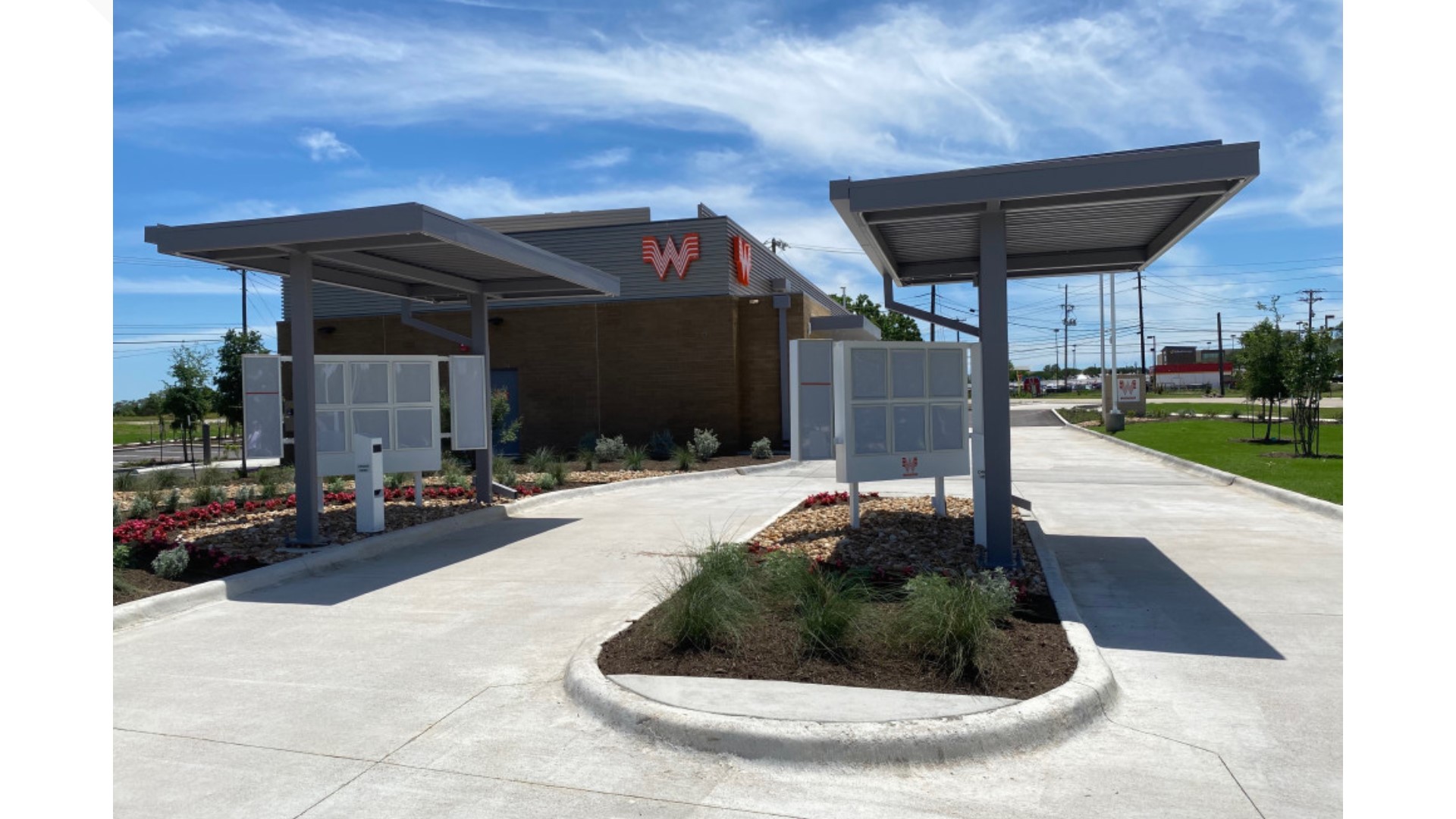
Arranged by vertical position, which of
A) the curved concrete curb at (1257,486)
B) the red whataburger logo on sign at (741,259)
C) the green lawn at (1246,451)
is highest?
the red whataburger logo on sign at (741,259)

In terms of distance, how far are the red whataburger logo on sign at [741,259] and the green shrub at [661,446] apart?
4831 millimetres

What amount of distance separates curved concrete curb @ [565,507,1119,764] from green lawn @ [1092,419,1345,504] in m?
4.96

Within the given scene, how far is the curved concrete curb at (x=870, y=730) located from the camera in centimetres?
462

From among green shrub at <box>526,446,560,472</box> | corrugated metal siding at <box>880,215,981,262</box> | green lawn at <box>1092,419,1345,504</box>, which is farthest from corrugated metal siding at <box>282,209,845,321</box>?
corrugated metal siding at <box>880,215,981,262</box>

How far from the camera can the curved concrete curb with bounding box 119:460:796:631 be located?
770 centimetres

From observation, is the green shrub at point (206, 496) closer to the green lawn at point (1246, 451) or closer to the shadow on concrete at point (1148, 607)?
the shadow on concrete at point (1148, 607)

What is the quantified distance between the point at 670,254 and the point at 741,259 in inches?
79.3

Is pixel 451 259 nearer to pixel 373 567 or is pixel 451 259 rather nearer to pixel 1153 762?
pixel 373 567

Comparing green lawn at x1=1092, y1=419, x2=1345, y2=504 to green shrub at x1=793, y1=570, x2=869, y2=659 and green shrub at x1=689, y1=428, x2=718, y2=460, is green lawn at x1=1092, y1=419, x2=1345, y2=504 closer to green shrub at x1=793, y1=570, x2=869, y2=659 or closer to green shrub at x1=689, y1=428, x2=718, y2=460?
green shrub at x1=793, y1=570, x2=869, y2=659

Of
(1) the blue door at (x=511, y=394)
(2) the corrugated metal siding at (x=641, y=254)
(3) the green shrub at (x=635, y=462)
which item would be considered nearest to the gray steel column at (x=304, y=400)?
(3) the green shrub at (x=635, y=462)

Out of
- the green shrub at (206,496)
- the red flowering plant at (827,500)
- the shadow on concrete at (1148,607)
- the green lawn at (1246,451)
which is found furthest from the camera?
the green lawn at (1246,451)

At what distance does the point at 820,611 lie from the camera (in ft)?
19.9

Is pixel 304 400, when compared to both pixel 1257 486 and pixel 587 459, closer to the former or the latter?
pixel 587 459

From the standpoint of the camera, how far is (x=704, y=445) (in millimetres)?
24172
